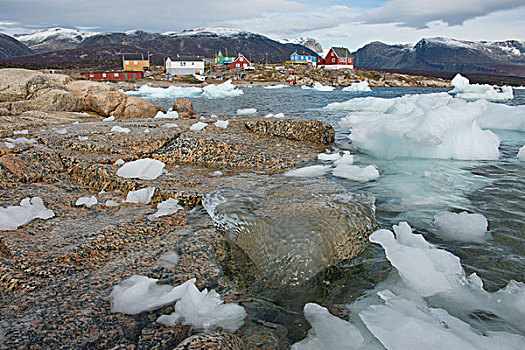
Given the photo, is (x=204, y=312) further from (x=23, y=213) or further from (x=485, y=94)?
(x=485, y=94)

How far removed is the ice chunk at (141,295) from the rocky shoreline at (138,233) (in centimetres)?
5

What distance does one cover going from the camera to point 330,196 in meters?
3.70

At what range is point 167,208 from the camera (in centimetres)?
383

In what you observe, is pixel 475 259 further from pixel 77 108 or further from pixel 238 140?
pixel 77 108

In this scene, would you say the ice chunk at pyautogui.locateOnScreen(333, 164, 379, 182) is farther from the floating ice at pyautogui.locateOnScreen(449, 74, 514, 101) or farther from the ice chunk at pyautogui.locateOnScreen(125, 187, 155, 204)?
A: the floating ice at pyautogui.locateOnScreen(449, 74, 514, 101)

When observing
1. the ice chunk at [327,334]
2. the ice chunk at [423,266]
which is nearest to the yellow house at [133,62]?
the ice chunk at [423,266]

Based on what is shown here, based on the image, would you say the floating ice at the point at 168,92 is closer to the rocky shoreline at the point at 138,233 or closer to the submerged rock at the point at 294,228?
the rocky shoreline at the point at 138,233

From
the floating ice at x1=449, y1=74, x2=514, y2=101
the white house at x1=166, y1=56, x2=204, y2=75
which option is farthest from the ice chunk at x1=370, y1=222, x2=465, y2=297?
the white house at x1=166, y1=56, x2=204, y2=75

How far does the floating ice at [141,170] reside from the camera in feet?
15.0

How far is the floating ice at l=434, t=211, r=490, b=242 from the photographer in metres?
3.65

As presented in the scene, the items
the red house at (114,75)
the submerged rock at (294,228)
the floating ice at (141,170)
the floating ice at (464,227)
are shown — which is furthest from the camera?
the red house at (114,75)

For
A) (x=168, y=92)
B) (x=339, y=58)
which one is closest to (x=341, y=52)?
(x=339, y=58)

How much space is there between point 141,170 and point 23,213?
1561 mm

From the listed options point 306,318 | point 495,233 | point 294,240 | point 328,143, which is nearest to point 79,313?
point 306,318
